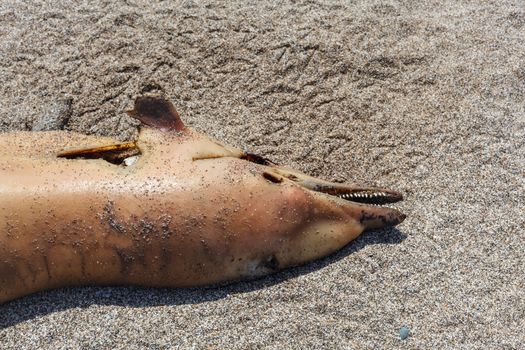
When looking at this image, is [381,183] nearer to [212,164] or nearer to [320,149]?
[320,149]

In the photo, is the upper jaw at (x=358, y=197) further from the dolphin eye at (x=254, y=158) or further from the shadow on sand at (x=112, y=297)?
the shadow on sand at (x=112, y=297)

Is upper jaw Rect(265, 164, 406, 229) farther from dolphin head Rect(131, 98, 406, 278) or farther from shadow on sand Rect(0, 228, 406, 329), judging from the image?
shadow on sand Rect(0, 228, 406, 329)

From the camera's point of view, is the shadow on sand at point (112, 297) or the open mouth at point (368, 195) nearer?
the shadow on sand at point (112, 297)

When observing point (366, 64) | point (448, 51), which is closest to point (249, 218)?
point (366, 64)

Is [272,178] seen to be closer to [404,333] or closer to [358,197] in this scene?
[358,197]

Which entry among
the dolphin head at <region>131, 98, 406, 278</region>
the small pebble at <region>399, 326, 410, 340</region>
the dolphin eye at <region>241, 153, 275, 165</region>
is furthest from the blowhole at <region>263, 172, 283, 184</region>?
the small pebble at <region>399, 326, 410, 340</region>

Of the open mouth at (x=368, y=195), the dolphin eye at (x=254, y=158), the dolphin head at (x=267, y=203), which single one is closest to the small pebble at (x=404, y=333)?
the dolphin head at (x=267, y=203)

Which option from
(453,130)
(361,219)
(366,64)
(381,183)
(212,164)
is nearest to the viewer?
(212,164)

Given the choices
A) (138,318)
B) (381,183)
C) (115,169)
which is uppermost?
(115,169)
